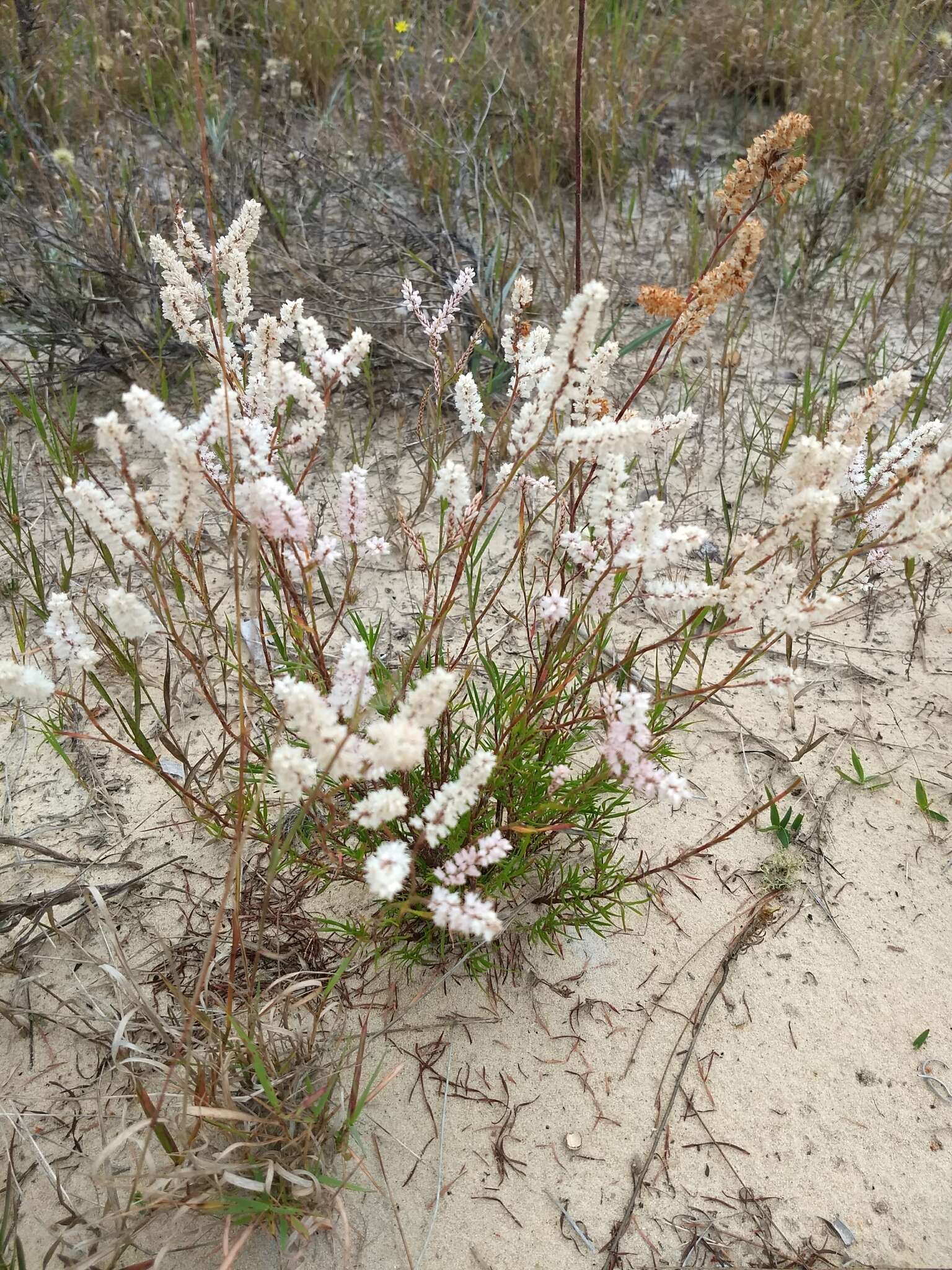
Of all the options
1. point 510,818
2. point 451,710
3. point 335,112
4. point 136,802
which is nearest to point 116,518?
point 451,710

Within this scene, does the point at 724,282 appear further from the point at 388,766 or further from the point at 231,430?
the point at 388,766

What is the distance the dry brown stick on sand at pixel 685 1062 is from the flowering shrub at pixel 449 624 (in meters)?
0.26

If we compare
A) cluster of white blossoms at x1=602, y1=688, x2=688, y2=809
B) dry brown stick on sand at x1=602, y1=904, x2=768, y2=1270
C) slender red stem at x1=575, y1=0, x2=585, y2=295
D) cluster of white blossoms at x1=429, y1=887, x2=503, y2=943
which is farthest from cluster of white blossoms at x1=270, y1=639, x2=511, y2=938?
slender red stem at x1=575, y1=0, x2=585, y2=295

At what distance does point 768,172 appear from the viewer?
155 centimetres

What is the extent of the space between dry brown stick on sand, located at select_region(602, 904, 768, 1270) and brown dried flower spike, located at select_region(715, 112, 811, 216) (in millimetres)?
1426

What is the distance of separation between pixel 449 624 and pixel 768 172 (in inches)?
59.0

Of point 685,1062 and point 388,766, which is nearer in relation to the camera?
point 388,766

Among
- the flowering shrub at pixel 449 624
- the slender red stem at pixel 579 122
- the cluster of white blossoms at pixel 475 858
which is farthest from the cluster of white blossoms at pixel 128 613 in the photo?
the slender red stem at pixel 579 122

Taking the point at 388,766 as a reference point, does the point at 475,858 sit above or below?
below

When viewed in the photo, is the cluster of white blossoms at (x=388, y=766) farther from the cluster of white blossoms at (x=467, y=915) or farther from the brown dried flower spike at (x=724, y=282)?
the brown dried flower spike at (x=724, y=282)

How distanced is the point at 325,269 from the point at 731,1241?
3.54m

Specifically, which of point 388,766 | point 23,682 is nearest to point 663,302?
point 388,766

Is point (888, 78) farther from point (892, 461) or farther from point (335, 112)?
point (892, 461)

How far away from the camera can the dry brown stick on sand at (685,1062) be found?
1560mm
